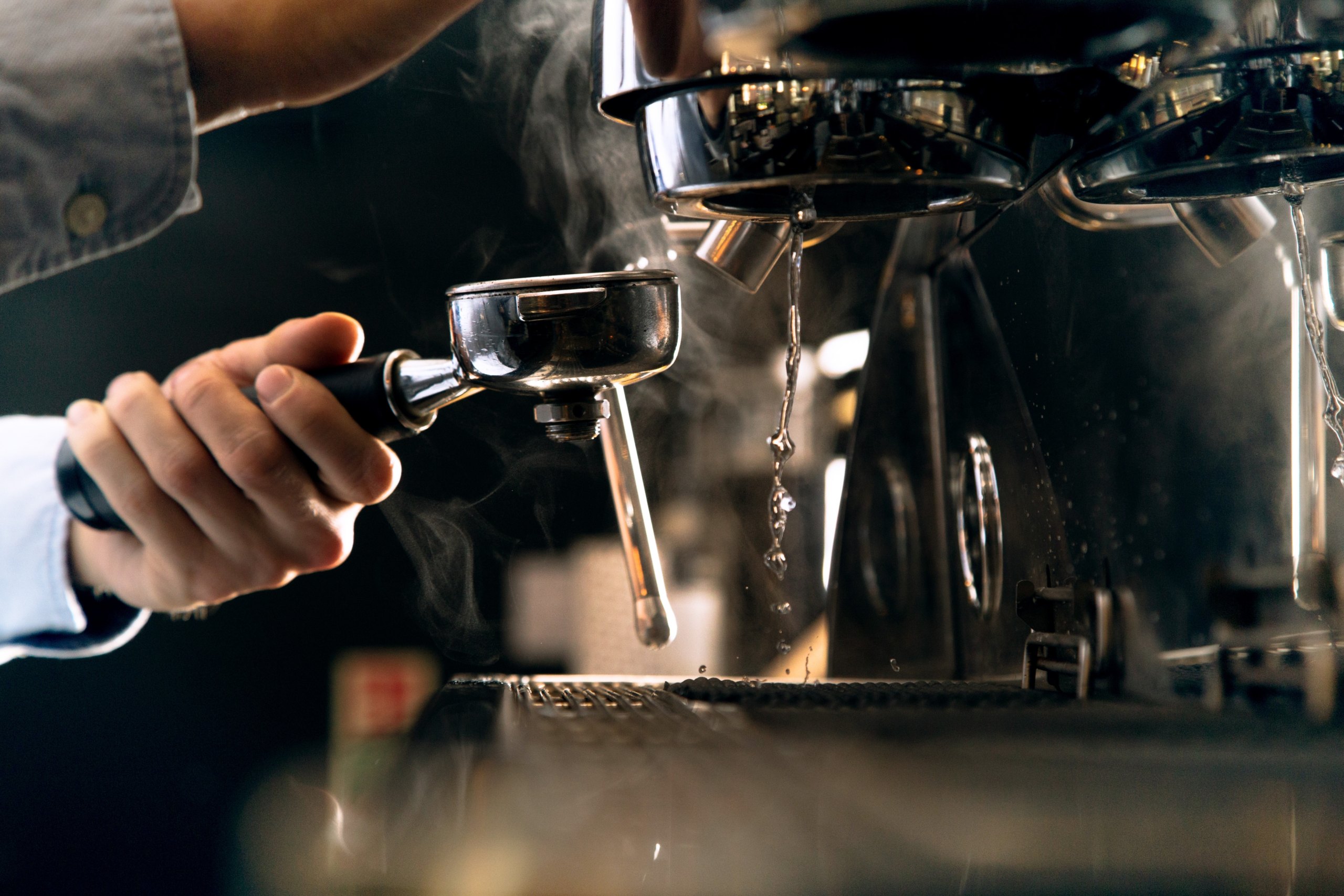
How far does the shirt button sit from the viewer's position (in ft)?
1.52

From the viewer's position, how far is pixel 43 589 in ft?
2.04

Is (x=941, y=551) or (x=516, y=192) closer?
(x=941, y=551)

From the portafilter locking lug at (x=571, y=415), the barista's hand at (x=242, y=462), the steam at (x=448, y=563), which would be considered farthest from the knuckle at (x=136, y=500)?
the steam at (x=448, y=563)

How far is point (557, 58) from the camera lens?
34.5 inches

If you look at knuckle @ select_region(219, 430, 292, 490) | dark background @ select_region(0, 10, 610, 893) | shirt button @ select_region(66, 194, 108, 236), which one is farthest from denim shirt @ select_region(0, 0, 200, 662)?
dark background @ select_region(0, 10, 610, 893)

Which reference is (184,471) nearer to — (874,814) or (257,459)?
(257,459)

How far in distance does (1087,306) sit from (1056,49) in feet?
0.67

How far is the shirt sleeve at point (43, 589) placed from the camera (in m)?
0.62

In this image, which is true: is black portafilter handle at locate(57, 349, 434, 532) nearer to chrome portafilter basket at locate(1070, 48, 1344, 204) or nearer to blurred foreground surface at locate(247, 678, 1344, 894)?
blurred foreground surface at locate(247, 678, 1344, 894)

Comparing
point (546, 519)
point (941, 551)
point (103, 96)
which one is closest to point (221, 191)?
point (546, 519)

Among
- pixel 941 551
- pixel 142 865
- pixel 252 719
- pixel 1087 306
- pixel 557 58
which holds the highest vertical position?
pixel 557 58

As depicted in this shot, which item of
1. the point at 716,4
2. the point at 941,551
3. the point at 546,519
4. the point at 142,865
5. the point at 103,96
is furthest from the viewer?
the point at 142,865

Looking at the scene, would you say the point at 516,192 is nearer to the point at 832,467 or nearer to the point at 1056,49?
the point at 832,467

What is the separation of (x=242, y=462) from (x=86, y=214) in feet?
0.43
